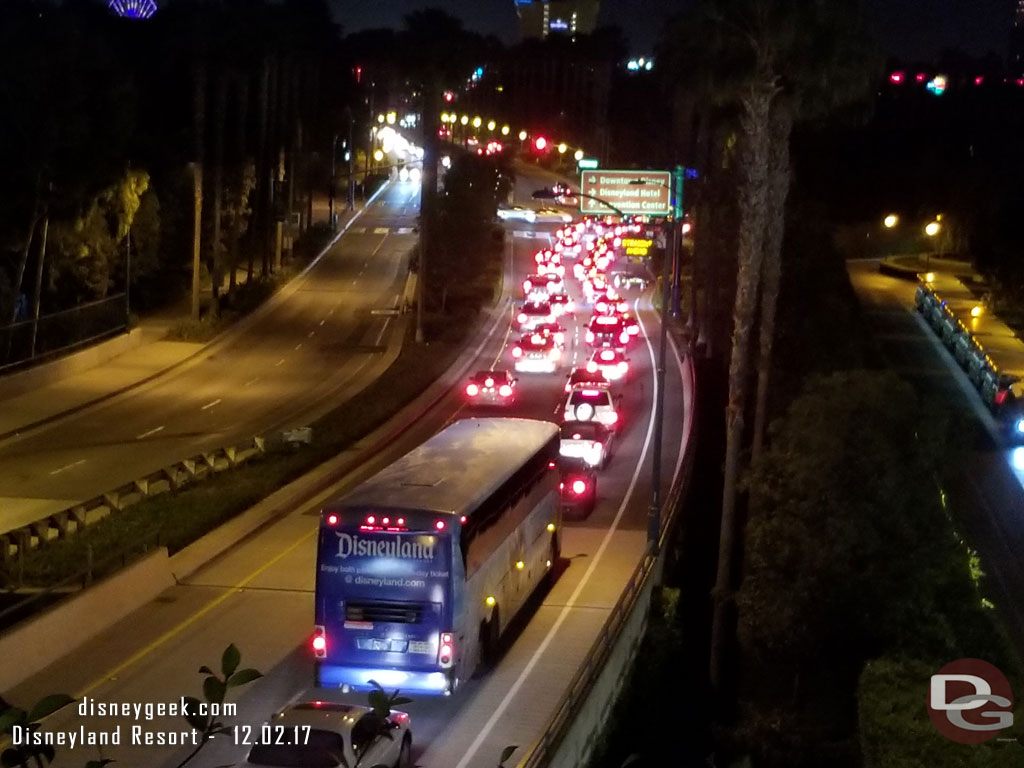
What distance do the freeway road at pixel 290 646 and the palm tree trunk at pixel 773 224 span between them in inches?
167

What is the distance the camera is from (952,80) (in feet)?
381

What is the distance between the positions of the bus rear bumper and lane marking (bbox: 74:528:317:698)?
3.28 meters

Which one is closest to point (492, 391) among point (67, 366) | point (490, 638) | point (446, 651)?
point (67, 366)

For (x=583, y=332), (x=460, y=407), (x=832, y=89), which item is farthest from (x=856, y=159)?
(x=832, y=89)

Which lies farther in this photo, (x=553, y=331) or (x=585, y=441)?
(x=553, y=331)

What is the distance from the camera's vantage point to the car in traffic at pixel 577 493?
3180cm

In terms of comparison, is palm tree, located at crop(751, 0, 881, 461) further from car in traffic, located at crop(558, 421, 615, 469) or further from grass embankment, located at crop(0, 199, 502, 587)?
grass embankment, located at crop(0, 199, 502, 587)

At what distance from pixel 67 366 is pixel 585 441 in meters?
23.7

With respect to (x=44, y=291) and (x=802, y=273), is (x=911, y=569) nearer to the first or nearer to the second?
(x=802, y=273)

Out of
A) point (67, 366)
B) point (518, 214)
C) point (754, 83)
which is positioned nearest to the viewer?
point (754, 83)

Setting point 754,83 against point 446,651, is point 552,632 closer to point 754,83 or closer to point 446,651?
point 446,651

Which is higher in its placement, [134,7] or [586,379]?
[134,7]

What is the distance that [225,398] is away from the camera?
159 ft

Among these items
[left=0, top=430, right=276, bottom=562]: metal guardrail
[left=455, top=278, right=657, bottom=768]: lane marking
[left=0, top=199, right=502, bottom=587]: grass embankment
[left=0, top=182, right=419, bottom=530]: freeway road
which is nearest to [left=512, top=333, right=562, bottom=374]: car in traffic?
[left=0, top=199, right=502, bottom=587]: grass embankment
